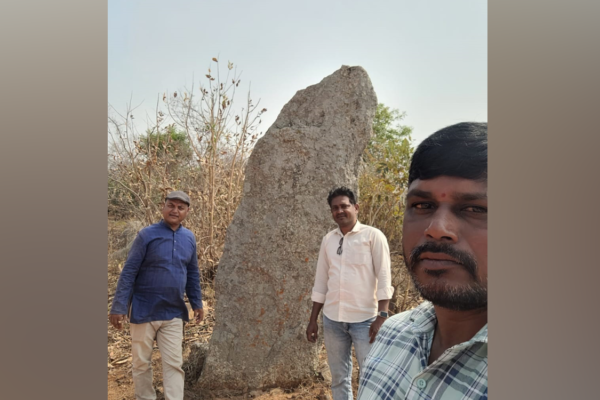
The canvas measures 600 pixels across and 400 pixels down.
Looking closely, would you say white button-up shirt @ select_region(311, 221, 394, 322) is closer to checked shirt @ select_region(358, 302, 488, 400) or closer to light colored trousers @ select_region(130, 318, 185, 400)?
light colored trousers @ select_region(130, 318, 185, 400)

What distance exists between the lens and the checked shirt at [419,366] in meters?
0.93

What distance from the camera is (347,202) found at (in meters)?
3.16

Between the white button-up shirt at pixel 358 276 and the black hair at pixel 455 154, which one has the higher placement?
the black hair at pixel 455 154

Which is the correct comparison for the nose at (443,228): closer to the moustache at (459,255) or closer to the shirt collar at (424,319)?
the moustache at (459,255)

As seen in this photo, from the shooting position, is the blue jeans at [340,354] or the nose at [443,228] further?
the blue jeans at [340,354]

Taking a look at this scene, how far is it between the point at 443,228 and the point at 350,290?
216 cm

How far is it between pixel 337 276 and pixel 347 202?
0.51m

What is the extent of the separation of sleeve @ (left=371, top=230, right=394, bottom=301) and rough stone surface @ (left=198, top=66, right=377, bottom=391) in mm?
852

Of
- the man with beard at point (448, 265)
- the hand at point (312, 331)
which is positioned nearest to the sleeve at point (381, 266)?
the hand at point (312, 331)

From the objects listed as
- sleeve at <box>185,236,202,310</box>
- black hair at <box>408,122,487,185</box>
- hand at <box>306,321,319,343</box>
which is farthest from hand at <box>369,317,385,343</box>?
black hair at <box>408,122,487,185</box>

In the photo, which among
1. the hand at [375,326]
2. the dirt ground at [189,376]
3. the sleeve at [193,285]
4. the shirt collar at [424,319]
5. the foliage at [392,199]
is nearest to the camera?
the shirt collar at [424,319]
